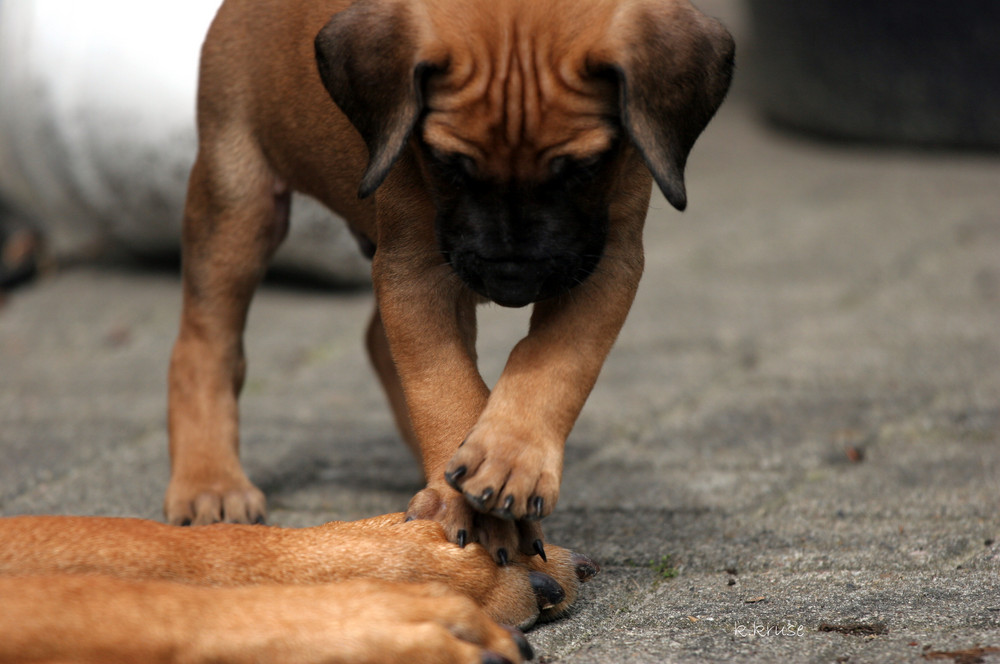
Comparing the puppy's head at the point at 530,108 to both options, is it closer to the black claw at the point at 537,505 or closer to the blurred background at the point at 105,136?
the black claw at the point at 537,505

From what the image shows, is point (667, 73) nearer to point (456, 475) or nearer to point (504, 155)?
point (504, 155)

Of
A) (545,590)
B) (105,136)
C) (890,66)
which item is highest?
(545,590)

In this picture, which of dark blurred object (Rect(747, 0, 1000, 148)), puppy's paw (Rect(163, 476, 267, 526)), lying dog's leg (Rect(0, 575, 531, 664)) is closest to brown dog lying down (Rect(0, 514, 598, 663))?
lying dog's leg (Rect(0, 575, 531, 664))

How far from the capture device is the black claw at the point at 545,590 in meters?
2.79

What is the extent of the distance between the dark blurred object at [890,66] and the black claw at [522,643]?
838 cm

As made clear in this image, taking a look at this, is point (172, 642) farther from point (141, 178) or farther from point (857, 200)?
point (857, 200)

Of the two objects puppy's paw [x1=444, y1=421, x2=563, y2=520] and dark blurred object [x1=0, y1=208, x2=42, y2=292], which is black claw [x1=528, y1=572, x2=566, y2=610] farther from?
dark blurred object [x1=0, y1=208, x2=42, y2=292]

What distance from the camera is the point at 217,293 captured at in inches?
162

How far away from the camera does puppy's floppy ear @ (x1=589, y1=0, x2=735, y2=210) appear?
2830mm

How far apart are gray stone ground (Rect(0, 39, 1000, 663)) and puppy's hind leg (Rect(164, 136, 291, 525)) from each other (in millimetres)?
232

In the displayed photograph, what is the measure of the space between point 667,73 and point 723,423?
93.9 inches

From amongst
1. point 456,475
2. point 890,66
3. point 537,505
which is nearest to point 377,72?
point 456,475

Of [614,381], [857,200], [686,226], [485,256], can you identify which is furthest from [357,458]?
[857,200]

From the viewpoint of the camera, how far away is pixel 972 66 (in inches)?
376
